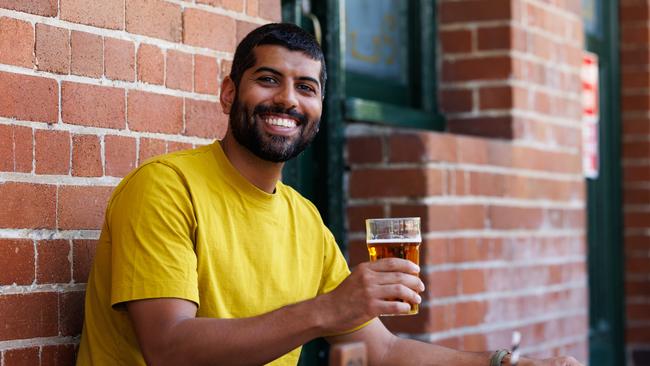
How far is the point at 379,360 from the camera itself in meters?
3.36

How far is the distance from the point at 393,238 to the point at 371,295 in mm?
220

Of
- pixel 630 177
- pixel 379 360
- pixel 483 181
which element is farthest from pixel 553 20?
pixel 379 360

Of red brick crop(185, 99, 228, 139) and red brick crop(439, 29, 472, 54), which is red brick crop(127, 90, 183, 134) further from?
red brick crop(439, 29, 472, 54)

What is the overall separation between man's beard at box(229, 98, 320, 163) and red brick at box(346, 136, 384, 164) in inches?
59.9

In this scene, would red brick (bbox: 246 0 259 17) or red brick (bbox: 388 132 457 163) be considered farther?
red brick (bbox: 388 132 457 163)

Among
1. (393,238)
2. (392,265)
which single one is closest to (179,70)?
(393,238)

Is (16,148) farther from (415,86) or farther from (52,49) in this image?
(415,86)

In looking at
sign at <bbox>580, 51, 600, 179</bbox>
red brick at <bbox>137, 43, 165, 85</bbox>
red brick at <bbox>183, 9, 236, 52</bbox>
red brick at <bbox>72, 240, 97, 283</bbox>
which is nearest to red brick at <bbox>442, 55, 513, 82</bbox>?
sign at <bbox>580, 51, 600, 179</bbox>

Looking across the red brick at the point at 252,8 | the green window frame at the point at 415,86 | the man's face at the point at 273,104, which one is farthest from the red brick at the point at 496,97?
the man's face at the point at 273,104

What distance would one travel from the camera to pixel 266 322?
104 inches

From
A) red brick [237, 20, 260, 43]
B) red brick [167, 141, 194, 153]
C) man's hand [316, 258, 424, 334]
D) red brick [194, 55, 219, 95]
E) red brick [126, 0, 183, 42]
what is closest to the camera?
man's hand [316, 258, 424, 334]

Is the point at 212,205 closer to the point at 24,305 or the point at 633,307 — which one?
the point at 24,305

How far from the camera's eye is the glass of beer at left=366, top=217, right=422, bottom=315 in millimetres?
2742

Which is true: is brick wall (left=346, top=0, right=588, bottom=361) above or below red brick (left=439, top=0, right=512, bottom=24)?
below
